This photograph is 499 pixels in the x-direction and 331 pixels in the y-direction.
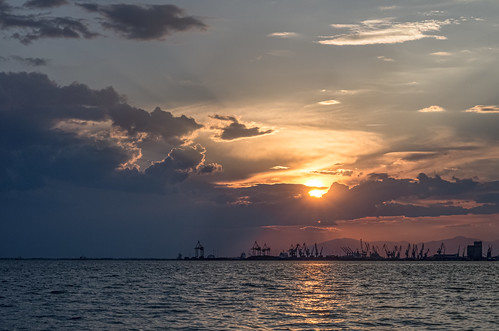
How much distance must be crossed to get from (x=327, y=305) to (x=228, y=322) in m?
20.3

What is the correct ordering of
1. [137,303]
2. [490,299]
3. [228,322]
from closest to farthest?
[228,322]
[137,303]
[490,299]

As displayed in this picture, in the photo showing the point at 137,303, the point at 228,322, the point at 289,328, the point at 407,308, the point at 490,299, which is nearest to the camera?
the point at 289,328

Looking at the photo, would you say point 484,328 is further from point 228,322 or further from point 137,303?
point 137,303

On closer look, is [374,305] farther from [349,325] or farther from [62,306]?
[62,306]

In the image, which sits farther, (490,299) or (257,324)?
(490,299)

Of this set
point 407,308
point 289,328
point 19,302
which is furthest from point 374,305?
point 19,302

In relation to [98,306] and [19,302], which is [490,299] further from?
[19,302]

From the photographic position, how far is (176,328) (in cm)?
5131

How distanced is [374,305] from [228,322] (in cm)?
2405

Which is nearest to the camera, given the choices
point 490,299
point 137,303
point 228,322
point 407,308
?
point 228,322

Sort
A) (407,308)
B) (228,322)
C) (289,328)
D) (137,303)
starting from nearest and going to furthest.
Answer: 1. (289,328)
2. (228,322)
3. (407,308)
4. (137,303)

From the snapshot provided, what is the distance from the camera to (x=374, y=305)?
234ft

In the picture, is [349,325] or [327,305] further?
[327,305]

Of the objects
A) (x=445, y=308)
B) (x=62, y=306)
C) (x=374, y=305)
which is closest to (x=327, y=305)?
(x=374, y=305)
